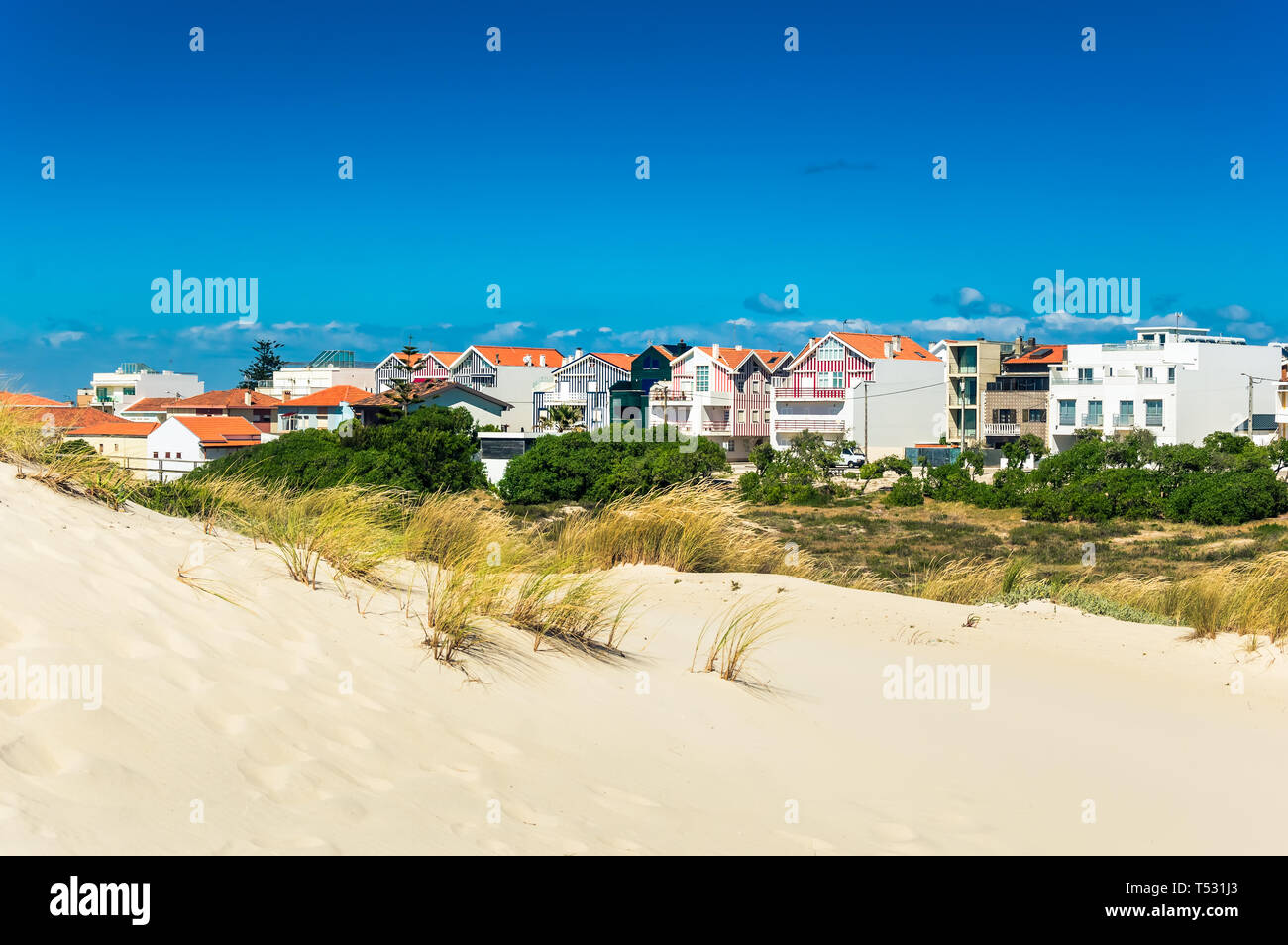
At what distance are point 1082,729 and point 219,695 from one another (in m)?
5.41

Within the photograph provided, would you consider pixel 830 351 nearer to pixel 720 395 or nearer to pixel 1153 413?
pixel 720 395

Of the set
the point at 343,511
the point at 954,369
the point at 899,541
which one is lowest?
the point at 899,541

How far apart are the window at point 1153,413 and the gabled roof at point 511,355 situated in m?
40.8

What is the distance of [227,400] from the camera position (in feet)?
253

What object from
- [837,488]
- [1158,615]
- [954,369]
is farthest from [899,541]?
[954,369]

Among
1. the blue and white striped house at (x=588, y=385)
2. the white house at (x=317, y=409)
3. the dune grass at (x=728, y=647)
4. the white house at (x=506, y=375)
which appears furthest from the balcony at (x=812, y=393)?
the dune grass at (x=728, y=647)

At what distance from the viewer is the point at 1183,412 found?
61.2 metres

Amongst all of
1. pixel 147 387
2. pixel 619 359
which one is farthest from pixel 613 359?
pixel 147 387

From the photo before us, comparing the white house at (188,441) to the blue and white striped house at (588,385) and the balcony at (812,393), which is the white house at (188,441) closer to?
the blue and white striped house at (588,385)

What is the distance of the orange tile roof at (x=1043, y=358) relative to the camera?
231 ft

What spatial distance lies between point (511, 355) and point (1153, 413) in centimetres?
4476

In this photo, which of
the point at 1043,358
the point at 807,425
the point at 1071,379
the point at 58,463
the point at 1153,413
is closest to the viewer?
the point at 58,463

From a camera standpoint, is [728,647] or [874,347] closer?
[728,647]
